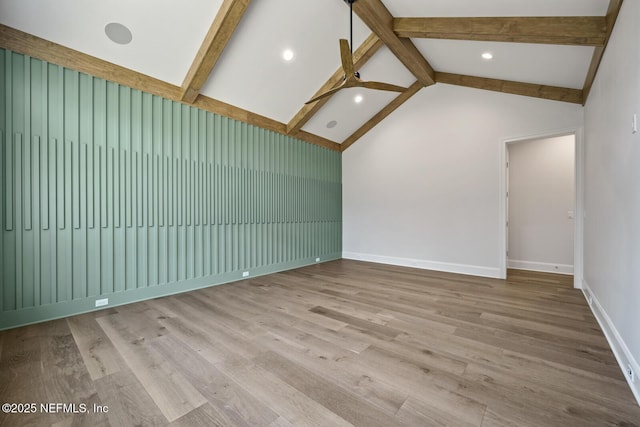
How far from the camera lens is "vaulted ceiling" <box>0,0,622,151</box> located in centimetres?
281

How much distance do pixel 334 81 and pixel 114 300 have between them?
477cm

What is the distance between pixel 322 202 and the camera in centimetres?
659

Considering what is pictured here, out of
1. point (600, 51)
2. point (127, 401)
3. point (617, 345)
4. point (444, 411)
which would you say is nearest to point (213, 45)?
point (127, 401)

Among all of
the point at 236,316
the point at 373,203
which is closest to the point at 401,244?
the point at 373,203

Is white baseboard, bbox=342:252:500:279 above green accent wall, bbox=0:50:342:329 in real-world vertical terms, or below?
below

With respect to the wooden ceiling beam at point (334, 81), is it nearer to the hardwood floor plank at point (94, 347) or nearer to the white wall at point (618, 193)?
the white wall at point (618, 193)

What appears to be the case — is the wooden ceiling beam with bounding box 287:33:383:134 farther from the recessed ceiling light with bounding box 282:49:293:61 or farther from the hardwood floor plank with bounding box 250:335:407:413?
the hardwood floor plank with bounding box 250:335:407:413

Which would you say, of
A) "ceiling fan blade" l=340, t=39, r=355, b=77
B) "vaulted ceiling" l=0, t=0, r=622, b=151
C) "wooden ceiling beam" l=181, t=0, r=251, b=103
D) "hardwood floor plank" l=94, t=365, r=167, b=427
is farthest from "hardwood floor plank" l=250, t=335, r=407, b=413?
"vaulted ceiling" l=0, t=0, r=622, b=151

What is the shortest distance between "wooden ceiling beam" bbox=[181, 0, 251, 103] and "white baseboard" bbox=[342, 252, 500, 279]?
4.91 m

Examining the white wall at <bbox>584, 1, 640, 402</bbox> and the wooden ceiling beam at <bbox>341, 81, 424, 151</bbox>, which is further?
the wooden ceiling beam at <bbox>341, 81, 424, 151</bbox>

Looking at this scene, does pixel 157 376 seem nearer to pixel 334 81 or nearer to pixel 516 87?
pixel 334 81

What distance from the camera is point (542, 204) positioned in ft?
17.8

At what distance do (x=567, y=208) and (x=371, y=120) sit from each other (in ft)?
14.3

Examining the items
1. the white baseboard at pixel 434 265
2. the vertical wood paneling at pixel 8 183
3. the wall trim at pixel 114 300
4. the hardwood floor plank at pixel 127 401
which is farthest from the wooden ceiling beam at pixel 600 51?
the vertical wood paneling at pixel 8 183
